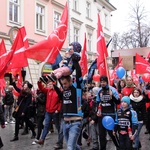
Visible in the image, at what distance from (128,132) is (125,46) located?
155 ft

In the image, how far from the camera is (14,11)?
17.2 meters

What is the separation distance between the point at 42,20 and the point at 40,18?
219mm

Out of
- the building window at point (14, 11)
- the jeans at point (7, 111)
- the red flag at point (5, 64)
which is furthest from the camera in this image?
the building window at point (14, 11)

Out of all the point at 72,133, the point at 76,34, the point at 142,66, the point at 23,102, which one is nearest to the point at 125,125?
the point at 72,133

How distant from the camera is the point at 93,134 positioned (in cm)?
684

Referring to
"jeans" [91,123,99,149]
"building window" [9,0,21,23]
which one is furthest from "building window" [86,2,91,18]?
"jeans" [91,123,99,149]

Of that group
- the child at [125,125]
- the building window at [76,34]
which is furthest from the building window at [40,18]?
the child at [125,125]

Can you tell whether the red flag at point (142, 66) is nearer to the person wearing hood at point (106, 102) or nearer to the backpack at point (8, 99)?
the person wearing hood at point (106, 102)

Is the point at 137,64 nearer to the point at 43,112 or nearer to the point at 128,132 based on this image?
the point at 43,112

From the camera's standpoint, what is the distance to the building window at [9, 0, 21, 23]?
16828 mm

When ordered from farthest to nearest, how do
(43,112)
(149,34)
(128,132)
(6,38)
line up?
(149,34) < (6,38) < (43,112) < (128,132)

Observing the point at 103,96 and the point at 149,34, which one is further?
the point at 149,34

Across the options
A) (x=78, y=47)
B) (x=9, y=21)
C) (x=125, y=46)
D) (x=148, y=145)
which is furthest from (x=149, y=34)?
(x=78, y=47)

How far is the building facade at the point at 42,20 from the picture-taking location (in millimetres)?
16266
